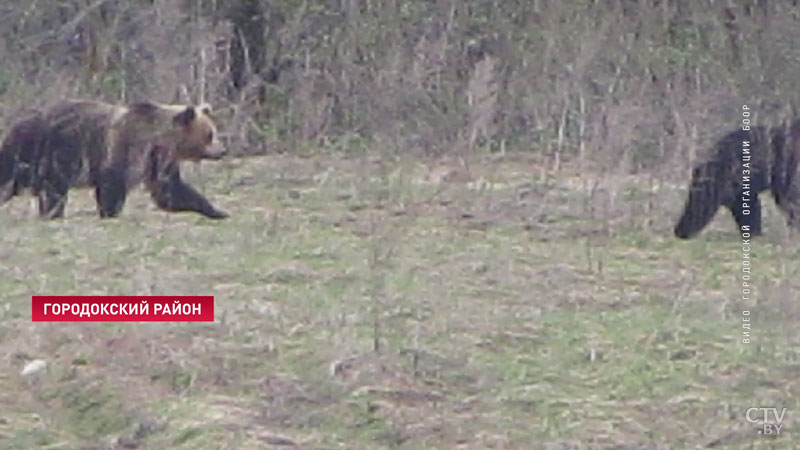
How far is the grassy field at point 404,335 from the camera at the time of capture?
7.82m

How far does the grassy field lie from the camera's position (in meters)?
7.82

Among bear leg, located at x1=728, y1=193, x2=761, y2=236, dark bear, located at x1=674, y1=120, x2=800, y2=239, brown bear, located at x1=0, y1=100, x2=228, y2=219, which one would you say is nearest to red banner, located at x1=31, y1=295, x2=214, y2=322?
brown bear, located at x1=0, y1=100, x2=228, y2=219

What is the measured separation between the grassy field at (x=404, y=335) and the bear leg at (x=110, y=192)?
0.23m

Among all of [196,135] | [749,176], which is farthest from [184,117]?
[749,176]

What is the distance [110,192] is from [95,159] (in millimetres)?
297

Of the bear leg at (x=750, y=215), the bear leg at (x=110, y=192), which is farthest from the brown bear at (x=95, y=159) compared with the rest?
the bear leg at (x=750, y=215)

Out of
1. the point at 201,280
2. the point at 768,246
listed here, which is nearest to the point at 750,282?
the point at 768,246

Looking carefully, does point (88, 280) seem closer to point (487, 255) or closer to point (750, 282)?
point (487, 255)

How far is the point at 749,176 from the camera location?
12.8m

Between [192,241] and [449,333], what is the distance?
269 cm

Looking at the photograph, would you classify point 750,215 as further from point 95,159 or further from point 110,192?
point 95,159

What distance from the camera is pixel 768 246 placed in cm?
1198

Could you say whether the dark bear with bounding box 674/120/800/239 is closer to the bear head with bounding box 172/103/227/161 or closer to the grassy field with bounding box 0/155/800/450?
the grassy field with bounding box 0/155/800/450

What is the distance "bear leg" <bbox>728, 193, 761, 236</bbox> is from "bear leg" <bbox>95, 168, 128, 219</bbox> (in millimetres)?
3813
